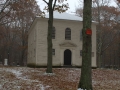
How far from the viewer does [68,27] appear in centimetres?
2697

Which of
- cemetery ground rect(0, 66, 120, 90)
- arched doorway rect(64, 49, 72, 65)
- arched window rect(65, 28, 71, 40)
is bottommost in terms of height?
cemetery ground rect(0, 66, 120, 90)

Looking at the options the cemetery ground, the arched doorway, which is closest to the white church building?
the arched doorway

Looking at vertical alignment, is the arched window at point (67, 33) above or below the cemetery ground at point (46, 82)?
above

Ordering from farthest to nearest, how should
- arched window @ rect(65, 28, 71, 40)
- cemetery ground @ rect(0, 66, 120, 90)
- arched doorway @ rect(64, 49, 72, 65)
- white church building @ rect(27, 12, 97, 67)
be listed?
arched doorway @ rect(64, 49, 72, 65)
arched window @ rect(65, 28, 71, 40)
white church building @ rect(27, 12, 97, 67)
cemetery ground @ rect(0, 66, 120, 90)

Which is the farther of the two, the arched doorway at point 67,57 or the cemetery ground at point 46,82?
the arched doorway at point 67,57

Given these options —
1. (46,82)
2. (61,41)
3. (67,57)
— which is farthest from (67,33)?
(46,82)

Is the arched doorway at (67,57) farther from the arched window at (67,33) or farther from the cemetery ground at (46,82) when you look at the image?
the cemetery ground at (46,82)

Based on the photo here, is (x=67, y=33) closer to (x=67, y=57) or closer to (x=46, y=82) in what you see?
(x=67, y=57)

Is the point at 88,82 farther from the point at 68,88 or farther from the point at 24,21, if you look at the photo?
the point at 24,21

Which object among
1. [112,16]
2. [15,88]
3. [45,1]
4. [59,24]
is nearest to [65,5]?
[45,1]

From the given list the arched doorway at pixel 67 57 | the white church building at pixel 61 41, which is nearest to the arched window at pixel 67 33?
the white church building at pixel 61 41

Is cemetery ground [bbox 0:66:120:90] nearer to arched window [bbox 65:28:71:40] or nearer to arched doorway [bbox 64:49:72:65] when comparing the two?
arched doorway [bbox 64:49:72:65]

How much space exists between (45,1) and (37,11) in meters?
29.5

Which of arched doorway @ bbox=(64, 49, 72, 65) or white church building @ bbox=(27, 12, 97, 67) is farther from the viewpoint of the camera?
arched doorway @ bbox=(64, 49, 72, 65)
